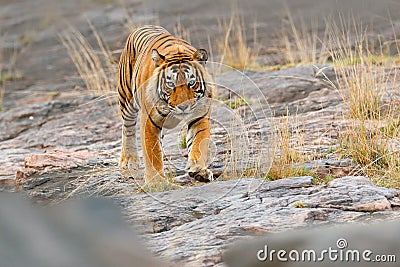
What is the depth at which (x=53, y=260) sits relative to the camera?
3.39 m

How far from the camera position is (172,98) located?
210 inches

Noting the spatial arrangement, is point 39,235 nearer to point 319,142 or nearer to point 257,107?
point 319,142

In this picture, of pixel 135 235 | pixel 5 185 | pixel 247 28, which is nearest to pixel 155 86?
pixel 135 235

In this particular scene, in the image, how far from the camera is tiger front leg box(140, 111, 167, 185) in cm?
562

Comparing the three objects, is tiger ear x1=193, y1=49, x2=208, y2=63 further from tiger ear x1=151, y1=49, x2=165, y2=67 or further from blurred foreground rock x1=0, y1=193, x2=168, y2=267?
blurred foreground rock x1=0, y1=193, x2=168, y2=267

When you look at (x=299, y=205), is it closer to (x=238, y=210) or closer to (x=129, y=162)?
(x=238, y=210)

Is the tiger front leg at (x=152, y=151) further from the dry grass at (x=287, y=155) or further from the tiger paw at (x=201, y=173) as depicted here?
the dry grass at (x=287, y=155)

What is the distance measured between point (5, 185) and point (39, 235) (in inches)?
132

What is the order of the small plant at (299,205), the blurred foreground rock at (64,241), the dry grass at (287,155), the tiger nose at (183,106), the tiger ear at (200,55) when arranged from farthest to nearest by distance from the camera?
the dry grass at (287,155) → the tiger ear at (200,55) → the tiger nose at (183,106) → the small plant at (299,205) → the blurred foreground rock at (64,241)

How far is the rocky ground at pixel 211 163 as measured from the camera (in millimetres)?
4527

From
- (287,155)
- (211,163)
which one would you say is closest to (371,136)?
(287,155)

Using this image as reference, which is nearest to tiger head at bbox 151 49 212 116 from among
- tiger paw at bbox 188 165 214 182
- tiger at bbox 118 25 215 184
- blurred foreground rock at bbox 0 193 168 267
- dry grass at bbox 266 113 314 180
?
tiger at bbox 118 25 215 184

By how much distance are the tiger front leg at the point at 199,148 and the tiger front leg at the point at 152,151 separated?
20cm

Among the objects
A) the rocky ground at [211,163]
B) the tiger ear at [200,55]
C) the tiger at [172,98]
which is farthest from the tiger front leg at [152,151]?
the tiger ear at [200,55]
